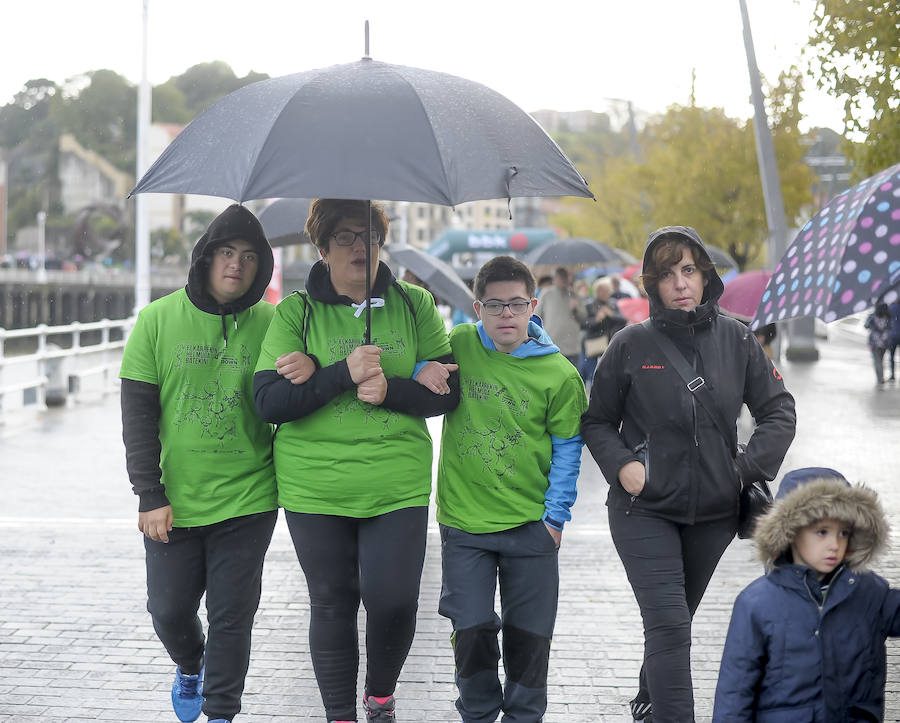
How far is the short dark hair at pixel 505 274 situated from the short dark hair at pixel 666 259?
0.38 meters

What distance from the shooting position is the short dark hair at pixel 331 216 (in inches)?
151

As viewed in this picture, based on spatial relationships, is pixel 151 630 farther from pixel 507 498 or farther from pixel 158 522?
pixel 507 498

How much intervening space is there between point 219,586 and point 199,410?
58 centimetres

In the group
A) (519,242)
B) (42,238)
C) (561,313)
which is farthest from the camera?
(42,238)

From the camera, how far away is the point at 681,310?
3.83 m

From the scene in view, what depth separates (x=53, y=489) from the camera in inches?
379

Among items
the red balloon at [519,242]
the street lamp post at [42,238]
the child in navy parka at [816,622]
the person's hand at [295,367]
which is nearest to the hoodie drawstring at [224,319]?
the person's hand at [295,367]

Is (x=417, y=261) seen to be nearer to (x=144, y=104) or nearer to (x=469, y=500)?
(x=469, y=500)

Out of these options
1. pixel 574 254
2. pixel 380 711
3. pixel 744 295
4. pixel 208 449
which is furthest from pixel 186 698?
pixel 574 254

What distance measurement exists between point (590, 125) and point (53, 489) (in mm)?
49593

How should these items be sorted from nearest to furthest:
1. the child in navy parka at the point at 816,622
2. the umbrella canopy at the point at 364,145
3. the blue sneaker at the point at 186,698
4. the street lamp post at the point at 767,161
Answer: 1. the child in navy parka at the point at 816,622
2. the umbrella canopy at the point at 364,145
3. the blue sneaker at the point at 186,698
4. the street lamp post at the point at 767,161

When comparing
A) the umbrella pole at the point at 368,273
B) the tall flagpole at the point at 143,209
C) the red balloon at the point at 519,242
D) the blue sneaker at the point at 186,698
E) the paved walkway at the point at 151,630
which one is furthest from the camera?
the red balloon at the point at 519,242

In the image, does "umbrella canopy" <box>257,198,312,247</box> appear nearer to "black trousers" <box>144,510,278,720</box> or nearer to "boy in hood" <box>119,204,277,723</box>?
"boy in hood" <box>119,204,277,723</box>

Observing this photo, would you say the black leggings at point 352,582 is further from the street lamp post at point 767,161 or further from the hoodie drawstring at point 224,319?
the street lamp post at point 767,161
